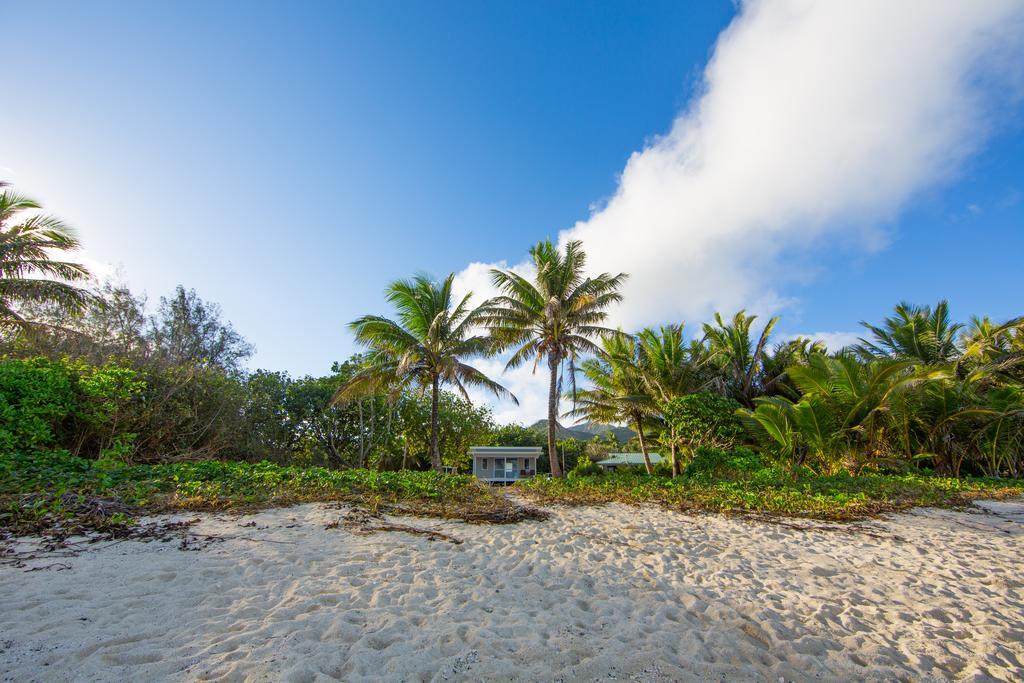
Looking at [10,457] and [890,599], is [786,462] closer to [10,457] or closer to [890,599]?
[890,599]

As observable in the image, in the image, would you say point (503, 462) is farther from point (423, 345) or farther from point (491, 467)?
point (423, 345)

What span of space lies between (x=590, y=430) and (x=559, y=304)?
32.2 ft

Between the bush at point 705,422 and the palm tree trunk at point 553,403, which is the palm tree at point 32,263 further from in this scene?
the bush at point 705,422

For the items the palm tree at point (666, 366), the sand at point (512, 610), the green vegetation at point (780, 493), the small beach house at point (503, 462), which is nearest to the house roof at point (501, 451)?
the small beach house at point (503, 462)

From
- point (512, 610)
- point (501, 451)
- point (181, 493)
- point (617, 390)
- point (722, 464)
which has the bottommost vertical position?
point (512, 610)

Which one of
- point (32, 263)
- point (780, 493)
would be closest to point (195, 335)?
point (32, 263)

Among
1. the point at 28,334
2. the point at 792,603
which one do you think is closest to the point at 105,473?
the point at 28,334

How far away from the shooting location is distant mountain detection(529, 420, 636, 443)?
891 inches

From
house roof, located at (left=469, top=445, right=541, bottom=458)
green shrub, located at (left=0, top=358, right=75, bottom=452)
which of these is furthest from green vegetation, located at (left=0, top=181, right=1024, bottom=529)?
house roof, located at (left=469, top=445, right=541, bottom=458)

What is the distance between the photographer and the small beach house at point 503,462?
28969 millimetres

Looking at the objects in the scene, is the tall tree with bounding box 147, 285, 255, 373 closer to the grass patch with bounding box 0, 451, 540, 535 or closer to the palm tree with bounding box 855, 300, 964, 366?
the grass patch with bounding box 0, 451, 540, 535

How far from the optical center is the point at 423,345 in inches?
624

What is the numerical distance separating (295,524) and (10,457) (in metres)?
6.00

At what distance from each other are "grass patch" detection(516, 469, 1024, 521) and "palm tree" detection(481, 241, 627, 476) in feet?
14.2
